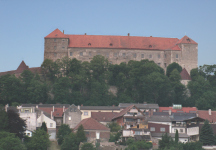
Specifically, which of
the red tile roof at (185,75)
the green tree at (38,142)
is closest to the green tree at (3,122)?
the green tree at (38,142)

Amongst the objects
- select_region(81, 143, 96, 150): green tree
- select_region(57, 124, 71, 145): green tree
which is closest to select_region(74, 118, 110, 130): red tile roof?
select_region(57, 124, 71, 145): green tree

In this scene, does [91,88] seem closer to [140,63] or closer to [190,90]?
[140,63]

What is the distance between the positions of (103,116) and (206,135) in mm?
14586

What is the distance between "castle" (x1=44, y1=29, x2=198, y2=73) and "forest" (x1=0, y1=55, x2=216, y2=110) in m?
3.18

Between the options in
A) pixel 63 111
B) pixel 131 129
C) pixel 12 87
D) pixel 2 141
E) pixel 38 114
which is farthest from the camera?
pixel 12 87

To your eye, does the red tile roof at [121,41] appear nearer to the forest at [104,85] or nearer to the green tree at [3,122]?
the forest at [104,85]

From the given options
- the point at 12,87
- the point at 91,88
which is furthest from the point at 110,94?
the point at 12,87

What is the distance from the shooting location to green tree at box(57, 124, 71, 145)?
5956cm

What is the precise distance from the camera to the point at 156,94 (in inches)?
3140

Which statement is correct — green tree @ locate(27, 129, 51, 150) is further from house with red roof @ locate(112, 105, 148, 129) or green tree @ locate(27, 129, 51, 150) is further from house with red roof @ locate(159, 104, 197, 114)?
house with red roof @ locate(159, 104, 197, 114)

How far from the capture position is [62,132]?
60812 mm

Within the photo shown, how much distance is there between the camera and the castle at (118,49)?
8856 cm

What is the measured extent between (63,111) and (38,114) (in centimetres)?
526

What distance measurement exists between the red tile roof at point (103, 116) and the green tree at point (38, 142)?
12629mm
